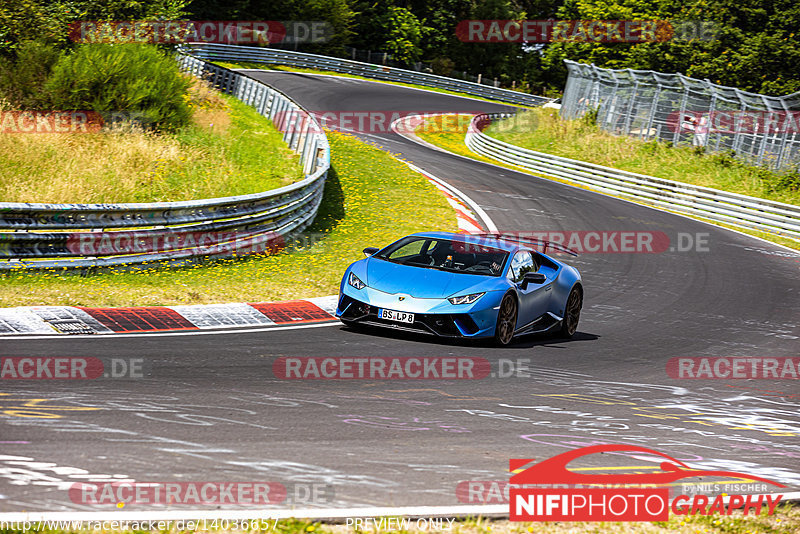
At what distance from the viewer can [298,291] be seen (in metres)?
13.9

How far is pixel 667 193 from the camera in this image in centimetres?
2920

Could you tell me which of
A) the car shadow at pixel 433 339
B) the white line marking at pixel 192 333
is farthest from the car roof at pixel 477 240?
the white line marking at pixel 192 333

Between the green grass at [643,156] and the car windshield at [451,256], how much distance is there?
2022 cm

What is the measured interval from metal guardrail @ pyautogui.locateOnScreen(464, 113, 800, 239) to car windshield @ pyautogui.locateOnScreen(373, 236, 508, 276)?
16427 millimetres

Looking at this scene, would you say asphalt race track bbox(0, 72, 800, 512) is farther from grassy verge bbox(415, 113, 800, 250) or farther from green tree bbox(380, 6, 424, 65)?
green tree bbox(380, 6, 424, 65)

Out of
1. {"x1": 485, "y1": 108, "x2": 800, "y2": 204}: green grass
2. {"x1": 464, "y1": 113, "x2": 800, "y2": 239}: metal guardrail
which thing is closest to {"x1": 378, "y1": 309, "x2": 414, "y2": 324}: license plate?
{"x1": 464, "y1": 113, "x2": 800, "y2": 239}: metal guardrail

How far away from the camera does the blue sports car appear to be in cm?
1052

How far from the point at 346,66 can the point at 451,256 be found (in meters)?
48.0

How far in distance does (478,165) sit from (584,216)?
8.33 meters

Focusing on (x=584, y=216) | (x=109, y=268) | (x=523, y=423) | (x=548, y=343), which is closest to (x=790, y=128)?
(x=584, y=216)

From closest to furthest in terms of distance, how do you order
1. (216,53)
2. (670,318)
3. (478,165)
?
(670,318)
(478,165)
(216,53)

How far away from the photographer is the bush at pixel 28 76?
73.5 ft

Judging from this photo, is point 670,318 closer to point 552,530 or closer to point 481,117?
point 552,530

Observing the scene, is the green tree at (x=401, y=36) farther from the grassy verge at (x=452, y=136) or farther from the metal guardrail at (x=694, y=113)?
the metal guardrail at (x=694, y=113)
